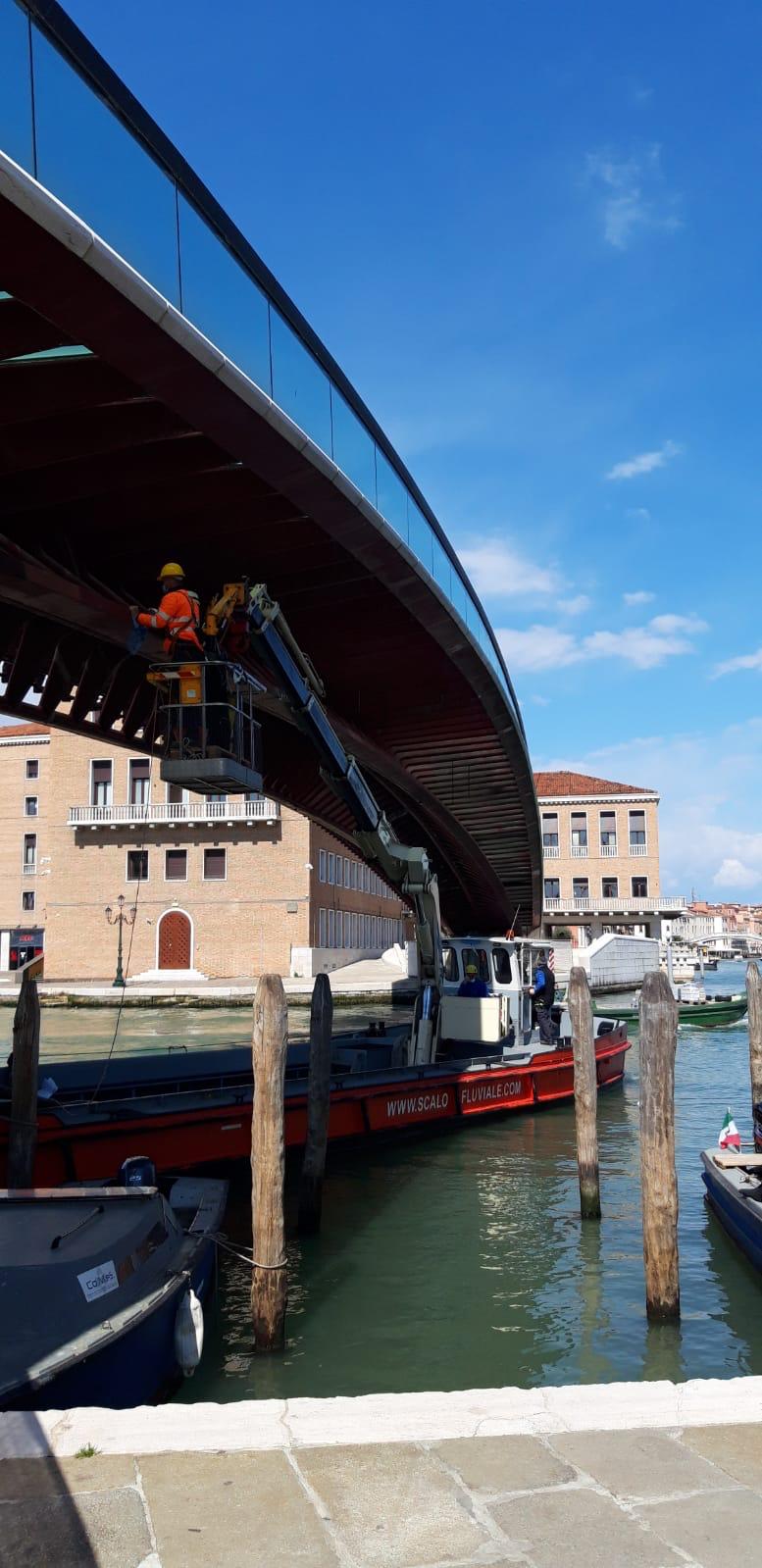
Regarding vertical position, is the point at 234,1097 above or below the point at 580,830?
below

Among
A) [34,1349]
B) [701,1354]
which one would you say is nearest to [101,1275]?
[34,1349]

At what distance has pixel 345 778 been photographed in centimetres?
1495

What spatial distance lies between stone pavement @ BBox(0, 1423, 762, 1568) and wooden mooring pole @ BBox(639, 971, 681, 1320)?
4.18m

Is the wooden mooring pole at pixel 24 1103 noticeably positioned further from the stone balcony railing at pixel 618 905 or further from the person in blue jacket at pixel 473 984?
the stone balcony railing at pixel 618 905

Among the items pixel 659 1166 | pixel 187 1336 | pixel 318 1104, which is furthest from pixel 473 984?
pixel 187 1336

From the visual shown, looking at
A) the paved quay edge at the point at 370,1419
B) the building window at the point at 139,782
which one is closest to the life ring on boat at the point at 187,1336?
the paved quay edge at the point at 370,1419

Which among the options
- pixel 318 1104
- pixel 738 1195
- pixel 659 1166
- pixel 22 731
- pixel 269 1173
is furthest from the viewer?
pixel 22 731

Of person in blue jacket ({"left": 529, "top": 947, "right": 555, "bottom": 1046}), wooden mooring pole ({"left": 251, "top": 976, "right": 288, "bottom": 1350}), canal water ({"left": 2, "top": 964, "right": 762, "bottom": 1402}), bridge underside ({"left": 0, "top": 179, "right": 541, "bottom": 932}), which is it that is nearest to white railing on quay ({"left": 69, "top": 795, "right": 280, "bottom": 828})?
person in blue jacket ({"left": 529, "top": 947, "right": 555, "bottom": 1046})

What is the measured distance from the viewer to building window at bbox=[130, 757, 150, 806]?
4547cm

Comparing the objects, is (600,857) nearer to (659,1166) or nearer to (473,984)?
(473,984)

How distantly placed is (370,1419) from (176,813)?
4052cm

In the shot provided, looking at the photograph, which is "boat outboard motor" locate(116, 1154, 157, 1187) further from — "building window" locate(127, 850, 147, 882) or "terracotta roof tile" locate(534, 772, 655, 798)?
"terracotta roof tile" locate(534, 772, 655, 798)

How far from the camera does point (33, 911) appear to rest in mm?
52438

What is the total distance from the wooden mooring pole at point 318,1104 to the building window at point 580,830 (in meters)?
53.7
